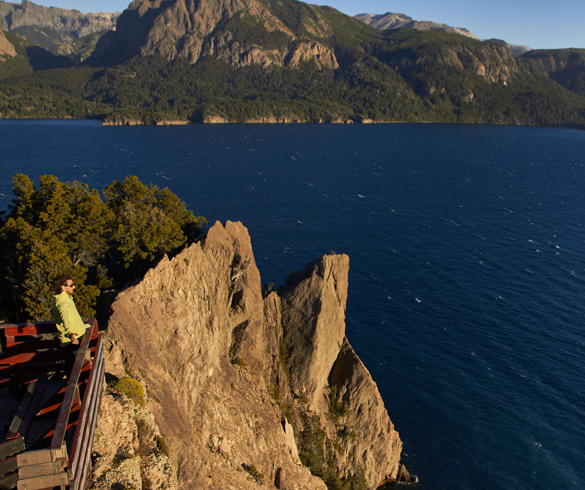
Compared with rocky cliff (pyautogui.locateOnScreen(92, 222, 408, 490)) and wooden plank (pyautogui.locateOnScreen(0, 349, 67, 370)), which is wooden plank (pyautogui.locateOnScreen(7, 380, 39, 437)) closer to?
wooden plank (pyautogui.locateOnScreen(0, 349, 67, 370))

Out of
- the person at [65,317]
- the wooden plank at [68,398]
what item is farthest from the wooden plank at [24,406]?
the wooden plank at [68,398]

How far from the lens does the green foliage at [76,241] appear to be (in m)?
33.2

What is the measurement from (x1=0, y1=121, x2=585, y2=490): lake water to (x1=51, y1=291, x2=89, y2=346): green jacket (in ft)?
151

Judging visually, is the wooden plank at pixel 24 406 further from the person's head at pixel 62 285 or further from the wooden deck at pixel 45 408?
the person's head at pixel 62 285

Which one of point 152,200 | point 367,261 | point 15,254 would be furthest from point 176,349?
point 367,261

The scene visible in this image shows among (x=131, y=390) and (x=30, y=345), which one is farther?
(x=131, y=390)

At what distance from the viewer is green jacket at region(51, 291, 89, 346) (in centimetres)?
1181

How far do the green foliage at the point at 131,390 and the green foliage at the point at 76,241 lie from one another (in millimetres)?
10045

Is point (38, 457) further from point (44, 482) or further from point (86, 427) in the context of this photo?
point (86, 427)

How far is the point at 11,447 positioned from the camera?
8.36 metres

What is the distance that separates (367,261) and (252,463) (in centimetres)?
6258

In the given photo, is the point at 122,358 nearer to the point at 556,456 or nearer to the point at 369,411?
the point at 369,411

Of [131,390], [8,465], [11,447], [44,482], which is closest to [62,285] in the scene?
[11,447]

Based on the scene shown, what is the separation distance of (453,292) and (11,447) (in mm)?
79139
